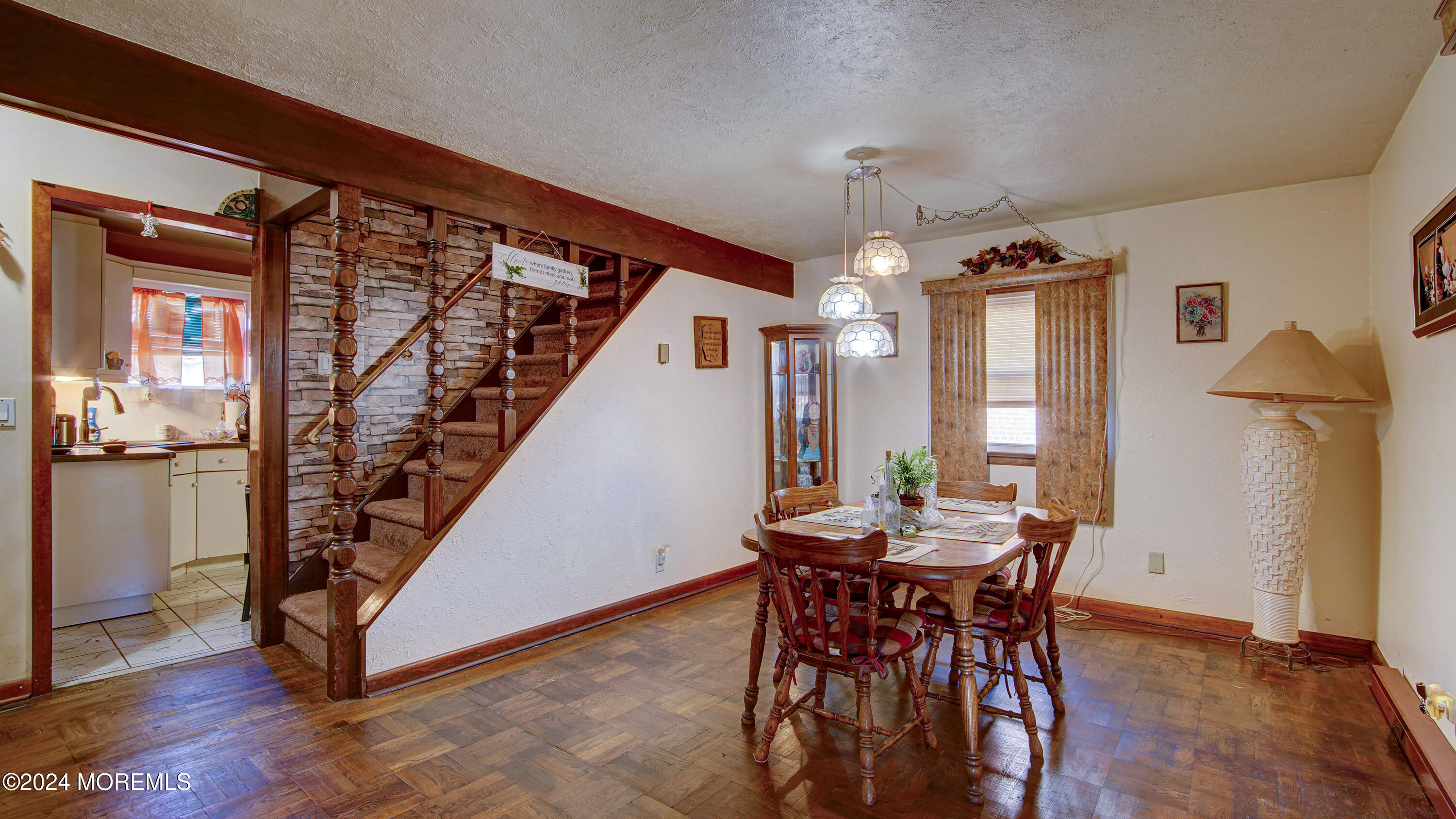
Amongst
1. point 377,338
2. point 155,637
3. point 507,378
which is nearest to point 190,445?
point 155,637

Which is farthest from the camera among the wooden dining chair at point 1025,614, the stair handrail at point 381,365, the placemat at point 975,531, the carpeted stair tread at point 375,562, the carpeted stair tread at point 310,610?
the stair handrail at point 381,365

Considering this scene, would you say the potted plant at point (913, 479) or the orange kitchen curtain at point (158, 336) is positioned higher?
the orange kitchen curtain at point (158, 336)

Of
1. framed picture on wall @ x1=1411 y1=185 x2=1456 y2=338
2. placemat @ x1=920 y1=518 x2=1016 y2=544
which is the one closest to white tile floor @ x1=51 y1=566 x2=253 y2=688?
placemat @ x1=920 y1=518 x2=1016 y2=544

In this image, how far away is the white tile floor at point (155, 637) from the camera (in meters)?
3.09

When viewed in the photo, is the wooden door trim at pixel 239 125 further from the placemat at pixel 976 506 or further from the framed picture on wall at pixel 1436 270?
the framed picture on wall at pixel 1436 270

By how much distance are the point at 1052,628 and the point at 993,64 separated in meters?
2.20

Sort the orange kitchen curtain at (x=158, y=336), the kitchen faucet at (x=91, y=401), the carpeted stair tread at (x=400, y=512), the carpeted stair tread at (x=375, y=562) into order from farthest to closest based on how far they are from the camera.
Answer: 1. the orange kitchen curtain at (x=158, y=336)
2. the kitchen faucet at (x=91, y=401)
3. the carpeted stair tread at (x=400, y=512)
4. the carpeted stair tread at (x=375, y=562)

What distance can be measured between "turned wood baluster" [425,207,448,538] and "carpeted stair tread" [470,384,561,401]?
75cm

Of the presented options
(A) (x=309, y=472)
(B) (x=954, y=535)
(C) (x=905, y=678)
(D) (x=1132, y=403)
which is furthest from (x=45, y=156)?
(D) (x=1132, y=403)

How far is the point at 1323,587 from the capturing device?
11.2ft

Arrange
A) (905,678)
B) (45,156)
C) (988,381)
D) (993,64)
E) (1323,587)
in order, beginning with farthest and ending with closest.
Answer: (988,381), (1323,587), (905,678), (45,156), (993,64)

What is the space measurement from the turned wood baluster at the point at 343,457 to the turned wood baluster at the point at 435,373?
13.1 inches

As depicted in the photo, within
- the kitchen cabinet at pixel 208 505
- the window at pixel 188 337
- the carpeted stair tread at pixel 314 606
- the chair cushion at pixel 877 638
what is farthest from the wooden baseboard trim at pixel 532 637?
the window at pixel 188 337

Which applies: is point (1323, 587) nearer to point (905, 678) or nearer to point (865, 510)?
point (905, 678)
